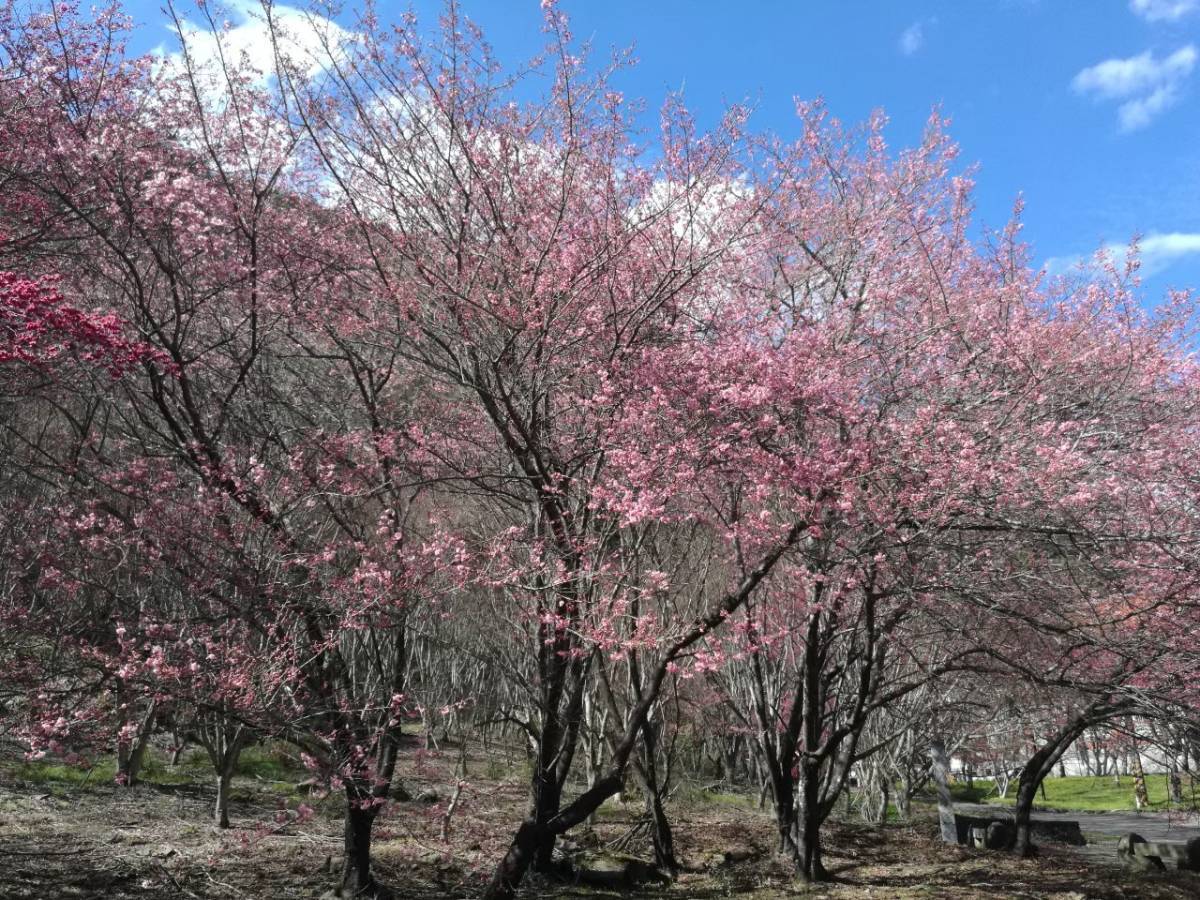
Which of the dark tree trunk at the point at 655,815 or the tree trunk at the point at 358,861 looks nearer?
the tree trunk at the point at 358,861

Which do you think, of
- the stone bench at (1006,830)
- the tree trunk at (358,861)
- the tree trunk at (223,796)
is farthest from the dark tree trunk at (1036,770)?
the tree trunk at (223,796)

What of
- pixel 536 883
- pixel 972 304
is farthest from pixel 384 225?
pixel 536 883

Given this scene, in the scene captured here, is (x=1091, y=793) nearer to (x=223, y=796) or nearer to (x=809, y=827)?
(x=809, y=827)

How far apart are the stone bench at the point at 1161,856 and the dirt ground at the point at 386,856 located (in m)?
0.64

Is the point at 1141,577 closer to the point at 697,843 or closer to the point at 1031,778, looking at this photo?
the point at 1031,778

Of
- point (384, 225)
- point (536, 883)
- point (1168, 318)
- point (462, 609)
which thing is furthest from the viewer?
point (462, 609)

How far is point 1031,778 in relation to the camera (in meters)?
11.8

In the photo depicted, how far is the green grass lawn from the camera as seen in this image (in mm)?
31266

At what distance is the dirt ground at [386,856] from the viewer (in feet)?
24.7

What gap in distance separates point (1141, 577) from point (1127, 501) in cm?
87

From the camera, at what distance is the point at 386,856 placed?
904cm

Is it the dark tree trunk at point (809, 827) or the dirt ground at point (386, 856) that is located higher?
the dark tree trunk at point (809, 827)

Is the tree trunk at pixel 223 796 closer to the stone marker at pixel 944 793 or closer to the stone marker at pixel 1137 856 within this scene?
the stone marker at pixel 944 793

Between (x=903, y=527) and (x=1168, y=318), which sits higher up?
(x=1168, y=318)
